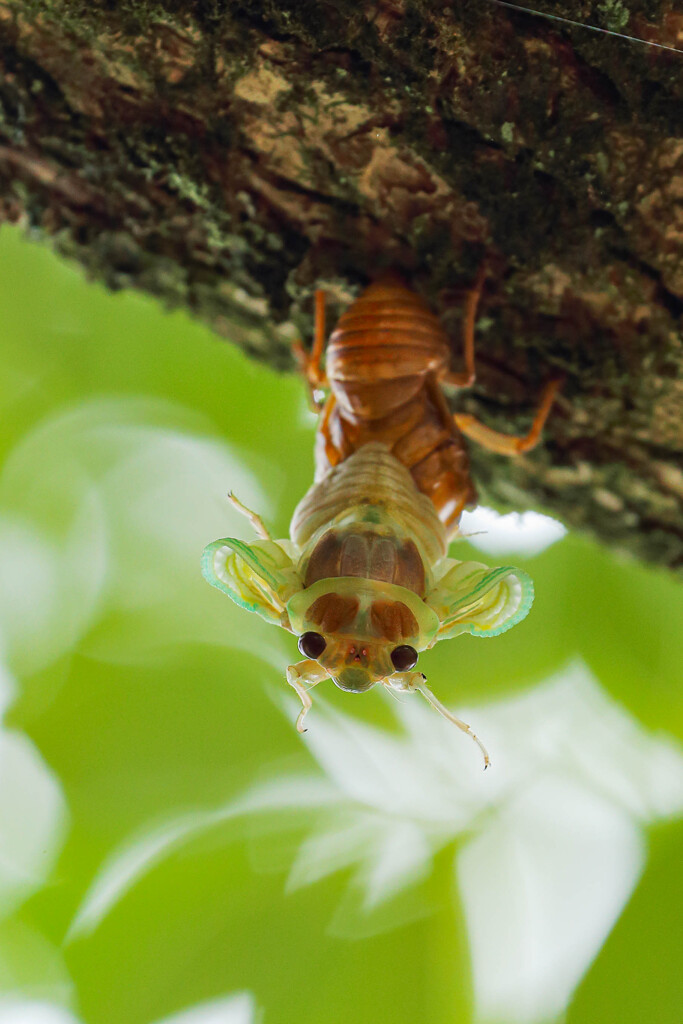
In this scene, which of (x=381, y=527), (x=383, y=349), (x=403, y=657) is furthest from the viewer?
(x=383, y=349)

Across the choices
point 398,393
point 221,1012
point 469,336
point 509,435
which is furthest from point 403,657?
point 221,1012

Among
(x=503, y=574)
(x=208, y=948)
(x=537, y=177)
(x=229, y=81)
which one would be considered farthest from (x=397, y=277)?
(x=208, y=948)

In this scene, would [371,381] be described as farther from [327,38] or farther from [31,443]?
[31,443]

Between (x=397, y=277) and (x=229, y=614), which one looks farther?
(x=229, y=614)

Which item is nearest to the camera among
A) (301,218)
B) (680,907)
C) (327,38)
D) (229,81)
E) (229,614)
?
(327,38)

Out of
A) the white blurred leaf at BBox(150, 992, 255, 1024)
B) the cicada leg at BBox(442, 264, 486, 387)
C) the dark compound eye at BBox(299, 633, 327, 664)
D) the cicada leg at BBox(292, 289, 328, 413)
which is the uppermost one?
the cicada leg at BBox(292, 289, 328, 413)

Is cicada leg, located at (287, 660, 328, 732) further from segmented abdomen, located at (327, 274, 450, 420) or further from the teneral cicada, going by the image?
segmented abdomen, located at (327, 274, 450, 420)

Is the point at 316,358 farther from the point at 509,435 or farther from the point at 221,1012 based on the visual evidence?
the point at 221,1012

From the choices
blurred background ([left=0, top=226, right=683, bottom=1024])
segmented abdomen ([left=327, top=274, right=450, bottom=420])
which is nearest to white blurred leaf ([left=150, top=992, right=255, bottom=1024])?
blurred background ([left=0, top=226, right=683, bottom=1024])
